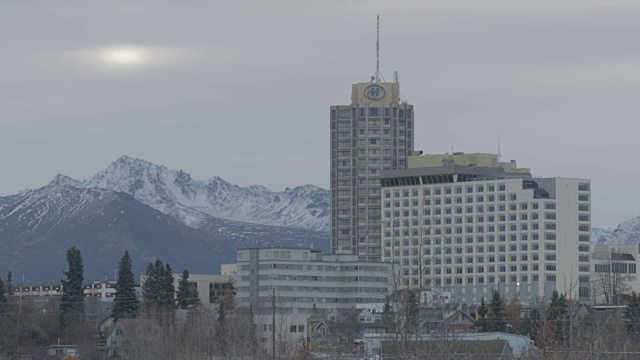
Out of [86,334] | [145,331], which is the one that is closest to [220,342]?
[145,331]

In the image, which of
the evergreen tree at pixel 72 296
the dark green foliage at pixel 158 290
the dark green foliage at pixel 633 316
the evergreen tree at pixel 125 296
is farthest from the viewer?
the dark green foliage at pixel 158 290

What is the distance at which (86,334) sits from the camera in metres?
168

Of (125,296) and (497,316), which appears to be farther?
(125,296)

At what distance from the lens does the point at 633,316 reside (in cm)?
15412

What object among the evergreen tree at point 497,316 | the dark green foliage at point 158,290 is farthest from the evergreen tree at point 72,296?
the evergreen tree at point 497,316

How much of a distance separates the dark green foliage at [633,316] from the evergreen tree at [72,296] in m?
58.3

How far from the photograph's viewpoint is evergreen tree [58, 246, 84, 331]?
16938cm

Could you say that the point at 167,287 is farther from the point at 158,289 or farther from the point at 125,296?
the point at 125,296

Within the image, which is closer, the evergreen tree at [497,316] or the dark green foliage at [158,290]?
the evergreen tree at [497,316]

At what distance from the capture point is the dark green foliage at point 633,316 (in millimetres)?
147562

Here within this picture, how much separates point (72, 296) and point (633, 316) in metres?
60.1

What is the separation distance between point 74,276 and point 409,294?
11794cm

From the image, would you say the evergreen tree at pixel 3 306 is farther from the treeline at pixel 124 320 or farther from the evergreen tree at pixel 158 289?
the evergreen tree at pixel 158 289

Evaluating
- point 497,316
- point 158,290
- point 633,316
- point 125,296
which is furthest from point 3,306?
point 633,316
